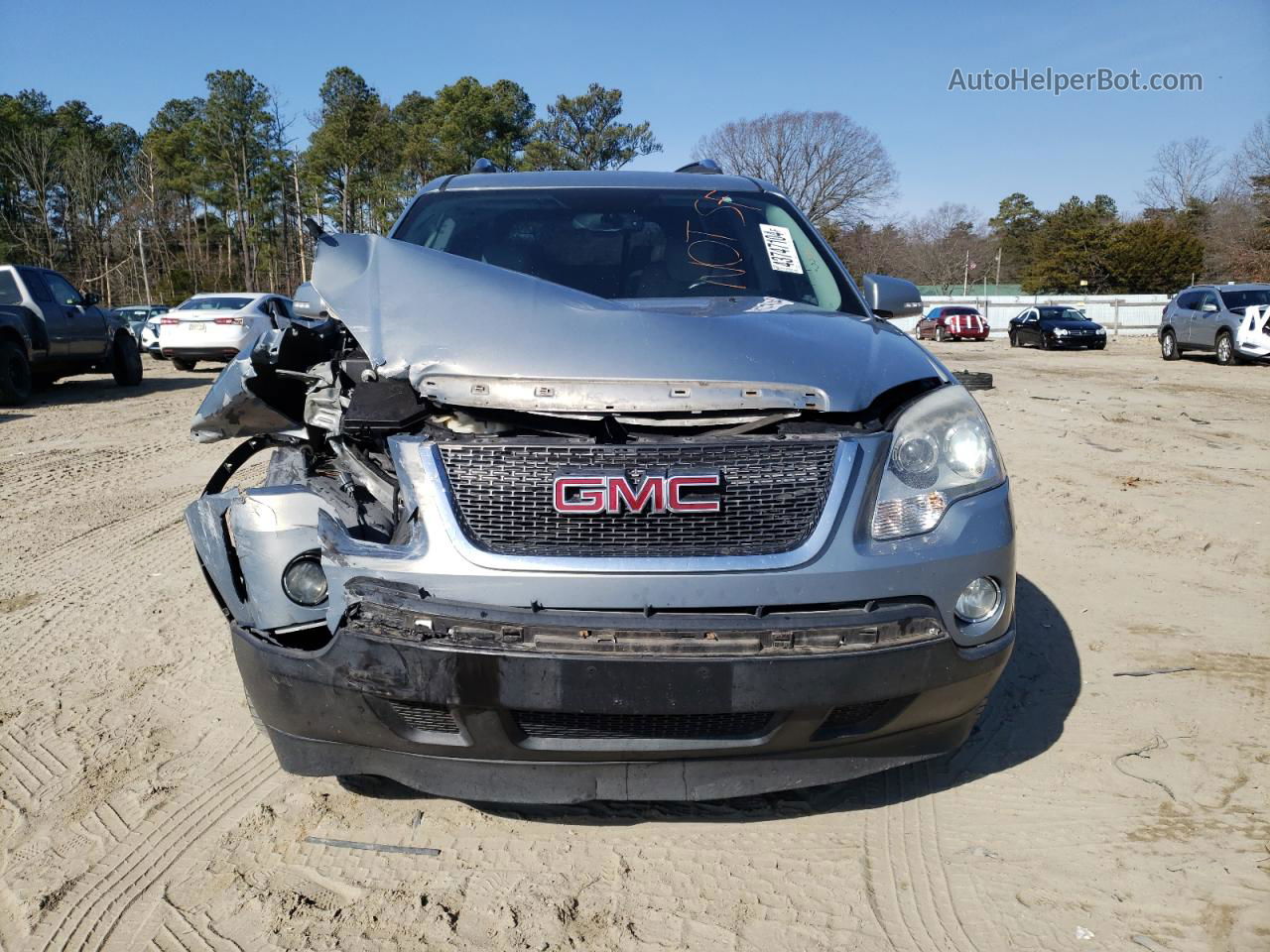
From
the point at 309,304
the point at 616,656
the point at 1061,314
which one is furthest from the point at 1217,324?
the point at 616,656

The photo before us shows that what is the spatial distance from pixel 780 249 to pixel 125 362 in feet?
48.9

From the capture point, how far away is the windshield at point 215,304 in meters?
17.6

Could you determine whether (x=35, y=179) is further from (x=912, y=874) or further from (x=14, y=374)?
(x=912, y=874)

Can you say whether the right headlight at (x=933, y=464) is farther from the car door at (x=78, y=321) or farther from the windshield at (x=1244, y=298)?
the windshield at (x=1244, y=298)

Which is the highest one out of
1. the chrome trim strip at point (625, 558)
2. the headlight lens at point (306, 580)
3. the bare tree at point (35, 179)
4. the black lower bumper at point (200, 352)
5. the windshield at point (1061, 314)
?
the bare tree at point (35, 179)

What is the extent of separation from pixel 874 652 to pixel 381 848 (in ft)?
4.53

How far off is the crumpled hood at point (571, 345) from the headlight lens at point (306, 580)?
0.51m

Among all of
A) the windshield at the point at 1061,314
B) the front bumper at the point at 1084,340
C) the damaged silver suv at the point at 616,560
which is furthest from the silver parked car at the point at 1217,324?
the damaged silver suv at the point at 616,560

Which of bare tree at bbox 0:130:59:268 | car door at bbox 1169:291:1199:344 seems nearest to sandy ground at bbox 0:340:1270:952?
car door at bbox 1169:291:1199:344

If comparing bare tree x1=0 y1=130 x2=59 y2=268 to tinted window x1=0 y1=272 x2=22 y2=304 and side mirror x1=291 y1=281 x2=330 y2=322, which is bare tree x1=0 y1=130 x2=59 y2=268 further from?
side mirror x1=291 y1=281 x2=330 y2=322

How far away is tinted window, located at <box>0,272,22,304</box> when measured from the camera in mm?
13320

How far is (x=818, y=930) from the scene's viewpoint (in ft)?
7.02

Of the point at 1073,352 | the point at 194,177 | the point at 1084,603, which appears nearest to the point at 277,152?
the point at 194,177

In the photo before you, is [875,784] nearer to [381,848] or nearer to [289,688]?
[381,848]
